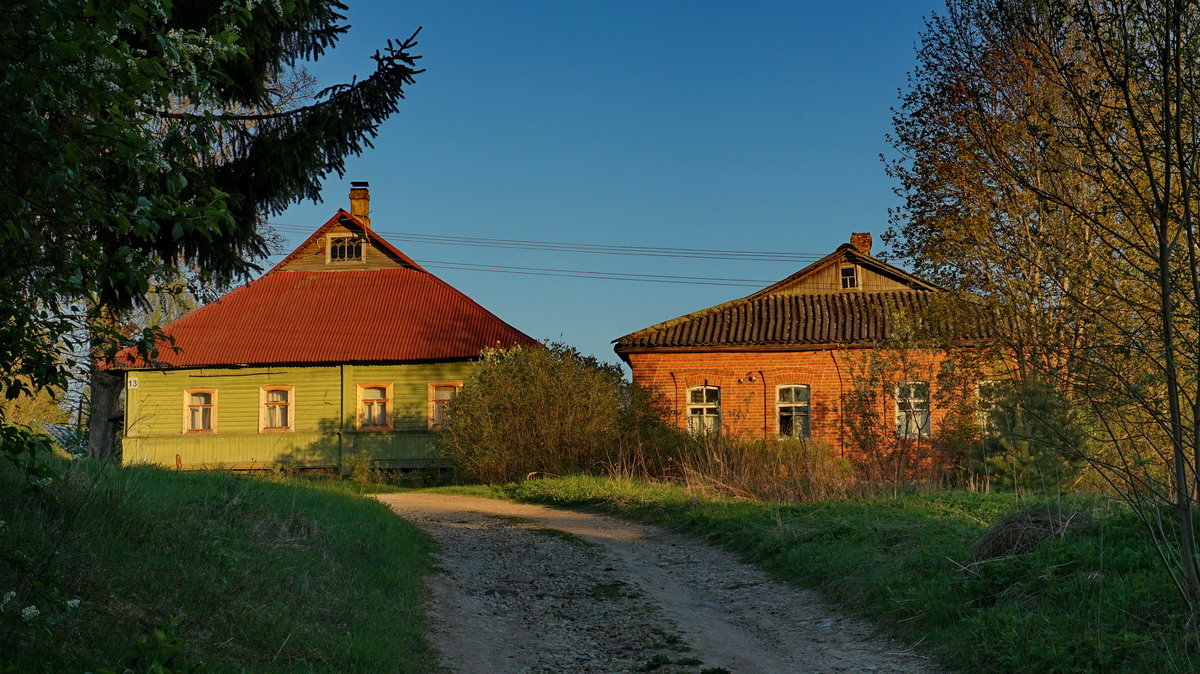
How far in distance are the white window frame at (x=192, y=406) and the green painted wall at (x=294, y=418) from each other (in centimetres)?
10

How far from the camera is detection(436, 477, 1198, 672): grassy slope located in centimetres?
603

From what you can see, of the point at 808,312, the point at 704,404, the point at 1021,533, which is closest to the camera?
the point at 1021,533

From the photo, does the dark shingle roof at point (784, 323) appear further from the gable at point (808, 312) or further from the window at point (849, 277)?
the window at point (849, 277)

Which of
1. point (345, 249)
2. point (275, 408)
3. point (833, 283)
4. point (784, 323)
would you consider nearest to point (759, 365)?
point (784, 323)

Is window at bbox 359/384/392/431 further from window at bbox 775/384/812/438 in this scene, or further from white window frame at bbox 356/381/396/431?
window at bbox 775/384/812/438

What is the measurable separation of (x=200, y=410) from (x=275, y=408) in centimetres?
256

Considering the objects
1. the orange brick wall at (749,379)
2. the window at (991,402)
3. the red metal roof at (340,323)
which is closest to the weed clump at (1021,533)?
the window at (991,402)

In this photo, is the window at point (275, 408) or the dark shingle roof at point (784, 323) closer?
the dark shingle roof at point (784, 323)

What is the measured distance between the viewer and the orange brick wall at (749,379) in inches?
1093

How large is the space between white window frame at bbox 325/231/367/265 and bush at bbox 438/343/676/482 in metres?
12.7

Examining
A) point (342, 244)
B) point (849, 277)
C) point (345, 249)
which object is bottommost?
point (849, 277)

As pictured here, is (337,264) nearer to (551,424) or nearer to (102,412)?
(102,412)

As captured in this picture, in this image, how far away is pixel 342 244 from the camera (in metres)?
33.1

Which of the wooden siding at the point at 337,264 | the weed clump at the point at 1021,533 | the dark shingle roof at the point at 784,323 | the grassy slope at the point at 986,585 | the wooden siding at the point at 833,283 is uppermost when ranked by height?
the wooden siding at the point at 337,264
